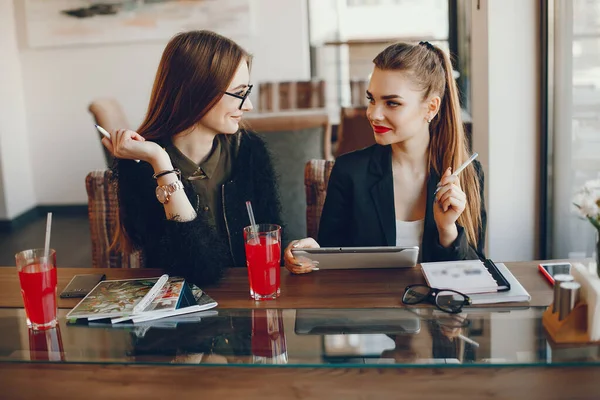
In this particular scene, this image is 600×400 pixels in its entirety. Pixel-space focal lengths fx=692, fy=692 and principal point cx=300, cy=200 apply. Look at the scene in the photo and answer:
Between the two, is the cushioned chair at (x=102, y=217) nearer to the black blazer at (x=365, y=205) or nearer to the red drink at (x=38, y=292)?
the black blazer at (x=365, y=205)

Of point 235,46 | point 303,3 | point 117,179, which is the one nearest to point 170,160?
point 117,179

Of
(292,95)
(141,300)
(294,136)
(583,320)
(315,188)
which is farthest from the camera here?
(292,95)

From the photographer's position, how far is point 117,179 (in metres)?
1.84

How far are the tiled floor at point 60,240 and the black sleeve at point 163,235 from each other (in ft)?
7.84

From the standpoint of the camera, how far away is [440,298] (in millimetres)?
1328

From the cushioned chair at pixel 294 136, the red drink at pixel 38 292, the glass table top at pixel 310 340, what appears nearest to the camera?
the glass table top at pixel 310 340

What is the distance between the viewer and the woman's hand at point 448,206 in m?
1.57

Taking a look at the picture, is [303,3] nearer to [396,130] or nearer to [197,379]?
[396,130]

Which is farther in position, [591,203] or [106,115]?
[106,115]

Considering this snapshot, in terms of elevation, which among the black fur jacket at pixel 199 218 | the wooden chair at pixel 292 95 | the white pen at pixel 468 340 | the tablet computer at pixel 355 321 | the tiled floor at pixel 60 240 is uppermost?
the wooden chair at pixel 292 95

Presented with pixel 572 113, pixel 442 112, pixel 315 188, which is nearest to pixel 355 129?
pixel 572 113

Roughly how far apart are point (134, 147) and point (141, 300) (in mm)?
460

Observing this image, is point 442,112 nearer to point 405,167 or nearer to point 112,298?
point 405,167

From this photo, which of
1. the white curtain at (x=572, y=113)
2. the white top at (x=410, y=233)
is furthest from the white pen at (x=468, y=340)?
the white curtain at (x=572, y=113)
